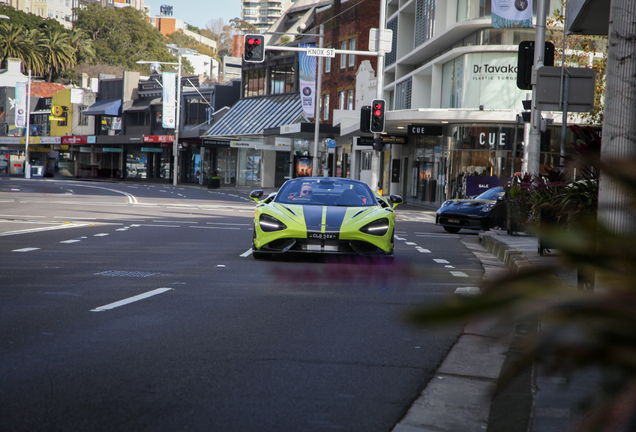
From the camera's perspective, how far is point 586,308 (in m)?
0.81

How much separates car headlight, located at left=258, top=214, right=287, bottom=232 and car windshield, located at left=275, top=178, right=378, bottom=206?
33.6 inches

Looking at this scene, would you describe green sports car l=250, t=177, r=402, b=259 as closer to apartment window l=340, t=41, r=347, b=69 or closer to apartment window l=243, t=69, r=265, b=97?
apartment window l=340, t=41, r=347, b=69

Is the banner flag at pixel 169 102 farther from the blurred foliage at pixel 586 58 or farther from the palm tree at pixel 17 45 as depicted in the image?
the palm tree at pixel 17 45

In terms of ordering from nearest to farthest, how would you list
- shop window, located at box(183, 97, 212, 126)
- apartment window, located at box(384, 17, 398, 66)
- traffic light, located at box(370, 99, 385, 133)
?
1. traffic light, located at box(370, 99, 385, 133)
2. apartment window, located at box(384, 17, 398, 66)
3. shop window, located at box(183, 97, 212, 126)

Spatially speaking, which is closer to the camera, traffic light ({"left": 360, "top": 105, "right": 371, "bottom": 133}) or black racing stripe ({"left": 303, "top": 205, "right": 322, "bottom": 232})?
black racing stripe ({"left": 303, "top": 205, "right": 322, "bottom": 232})

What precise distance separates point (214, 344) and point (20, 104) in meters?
76.5

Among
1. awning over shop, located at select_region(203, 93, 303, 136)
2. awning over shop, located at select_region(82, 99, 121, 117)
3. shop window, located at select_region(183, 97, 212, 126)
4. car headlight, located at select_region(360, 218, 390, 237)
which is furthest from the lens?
awning over shop, located at select_region(82, 99, 121, 117)

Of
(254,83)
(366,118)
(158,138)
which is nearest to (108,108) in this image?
(158,138)

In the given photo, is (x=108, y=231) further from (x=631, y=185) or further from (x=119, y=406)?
(x=631, y=185)

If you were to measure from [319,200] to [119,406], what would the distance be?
8.45 m

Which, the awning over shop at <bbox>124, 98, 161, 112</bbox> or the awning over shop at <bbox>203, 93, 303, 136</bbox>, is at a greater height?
the awning over shop at <bbox>124, 98, 161, 112</bbox>

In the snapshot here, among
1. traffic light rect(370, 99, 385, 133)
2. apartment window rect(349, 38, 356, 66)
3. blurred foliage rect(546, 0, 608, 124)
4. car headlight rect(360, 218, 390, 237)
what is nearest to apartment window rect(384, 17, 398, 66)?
apartment window rect(349, 38, 356, 66)

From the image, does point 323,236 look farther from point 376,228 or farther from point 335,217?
point 376,228

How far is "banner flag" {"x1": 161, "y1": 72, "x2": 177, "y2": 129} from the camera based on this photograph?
61.2 meters
